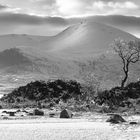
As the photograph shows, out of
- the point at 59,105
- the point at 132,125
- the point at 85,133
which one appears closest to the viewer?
the point at 85,133

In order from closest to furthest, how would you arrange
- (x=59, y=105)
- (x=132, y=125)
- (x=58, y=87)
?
(x=132, y=125), (x=59, y=105), (x=58, y=87)

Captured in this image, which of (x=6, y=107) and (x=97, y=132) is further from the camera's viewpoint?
(x=6, y=107)

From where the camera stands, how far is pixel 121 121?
2217 centimetres

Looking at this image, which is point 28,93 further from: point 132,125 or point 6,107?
point 132,125

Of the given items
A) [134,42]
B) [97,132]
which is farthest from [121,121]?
[134,42]

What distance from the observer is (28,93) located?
43.9m

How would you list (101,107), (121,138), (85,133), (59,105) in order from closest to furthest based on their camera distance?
1. (121,138)
2. (85,133)
3. (101,107)
4. (59,105)

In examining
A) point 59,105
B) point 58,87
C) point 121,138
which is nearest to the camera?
point 121,138

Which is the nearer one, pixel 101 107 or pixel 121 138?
pixel 121 138

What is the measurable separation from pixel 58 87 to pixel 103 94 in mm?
6668

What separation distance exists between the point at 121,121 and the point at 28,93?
22850mm

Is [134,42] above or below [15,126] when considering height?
above

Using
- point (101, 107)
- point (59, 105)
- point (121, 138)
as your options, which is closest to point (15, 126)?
point (121, 138)

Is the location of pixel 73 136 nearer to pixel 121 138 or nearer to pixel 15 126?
pixel 121 138
